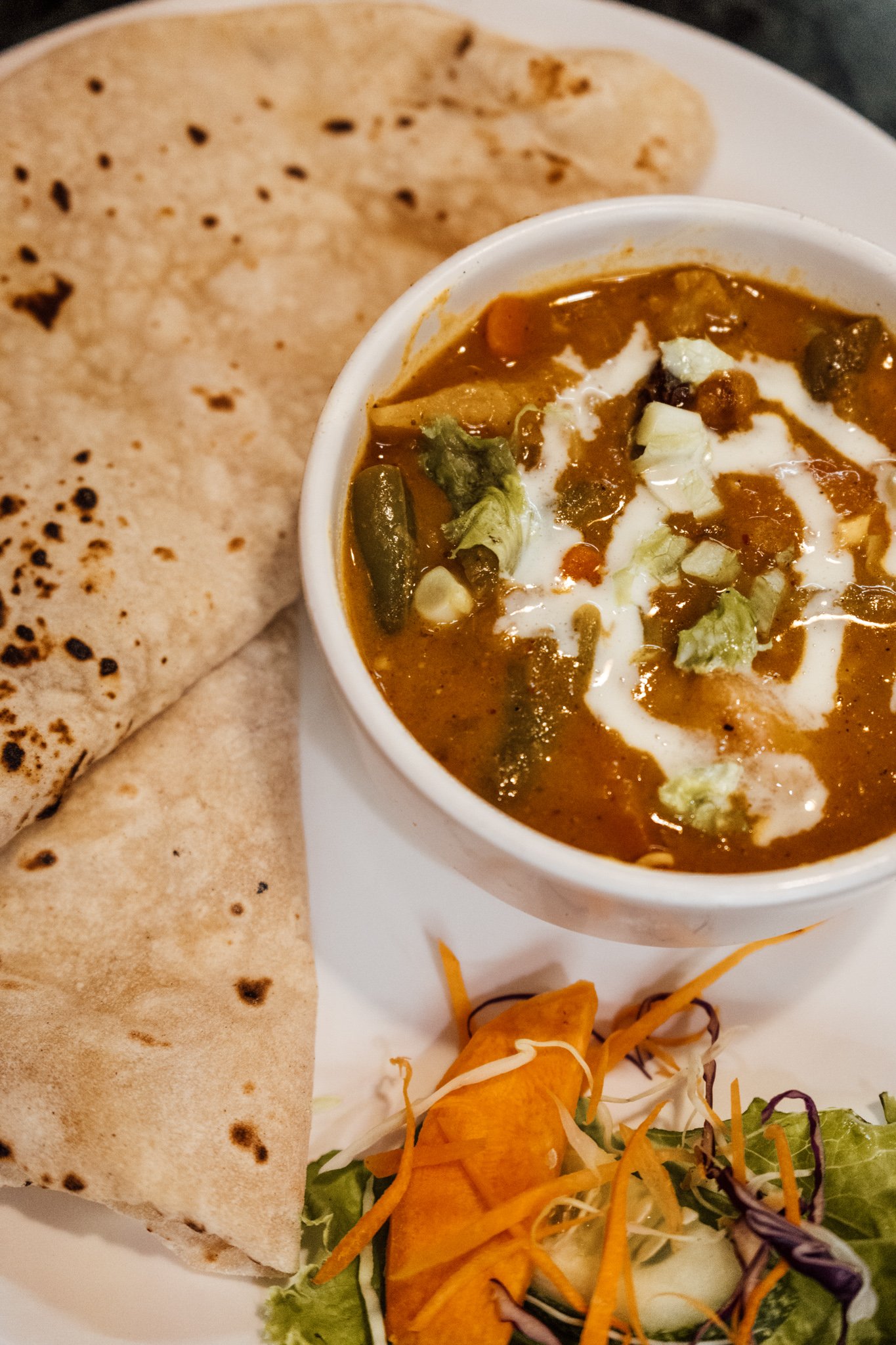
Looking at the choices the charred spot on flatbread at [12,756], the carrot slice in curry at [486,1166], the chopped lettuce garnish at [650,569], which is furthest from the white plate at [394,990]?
the chopped lettuce garnish at [650,569]

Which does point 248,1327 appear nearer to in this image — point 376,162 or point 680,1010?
point 680,1010

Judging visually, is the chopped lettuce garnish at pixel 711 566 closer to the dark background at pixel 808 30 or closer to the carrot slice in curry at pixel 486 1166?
the carrot slice in curry at pixel 486 1166

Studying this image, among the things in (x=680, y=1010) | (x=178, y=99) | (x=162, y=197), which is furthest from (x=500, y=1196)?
(x=178, y=99)

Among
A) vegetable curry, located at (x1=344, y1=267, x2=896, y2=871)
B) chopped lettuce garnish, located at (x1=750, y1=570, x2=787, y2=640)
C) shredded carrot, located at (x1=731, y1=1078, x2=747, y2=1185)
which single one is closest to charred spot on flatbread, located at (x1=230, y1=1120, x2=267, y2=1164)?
vegetable curry, located at (x1=344, y1=267, x2=896, y2=871)

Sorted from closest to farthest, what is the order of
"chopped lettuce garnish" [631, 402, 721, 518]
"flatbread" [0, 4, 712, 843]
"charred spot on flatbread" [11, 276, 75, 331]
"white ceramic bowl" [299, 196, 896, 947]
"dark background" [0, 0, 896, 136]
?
1. "white ceramic bowl" [299, 196, 896, 947]
2. "chopped lettuce garnish" [631, 402, 721, 518]
3. "flatbread" [0, 4, 712, 843]
4. "charred spot on flatbread" [11, 276, 75, 331]
5. "dark background" [0, 0, 896, 136]

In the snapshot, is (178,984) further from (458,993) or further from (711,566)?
(711,566)

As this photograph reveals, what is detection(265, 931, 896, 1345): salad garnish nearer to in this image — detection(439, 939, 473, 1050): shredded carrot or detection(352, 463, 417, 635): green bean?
detection(439, 939, 473, 1050): shredded carrot

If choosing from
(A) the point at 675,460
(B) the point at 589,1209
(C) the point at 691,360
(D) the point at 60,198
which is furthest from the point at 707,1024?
(D) the point at 60,198
